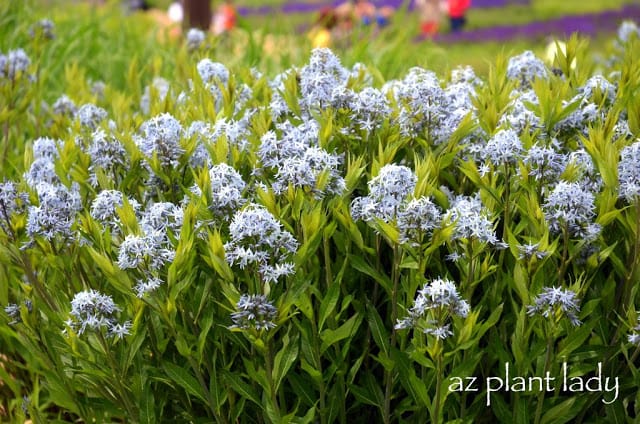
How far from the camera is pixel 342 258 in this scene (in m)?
2.72

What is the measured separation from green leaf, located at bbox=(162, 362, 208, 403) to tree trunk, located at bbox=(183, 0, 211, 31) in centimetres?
681

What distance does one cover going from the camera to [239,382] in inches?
99.8

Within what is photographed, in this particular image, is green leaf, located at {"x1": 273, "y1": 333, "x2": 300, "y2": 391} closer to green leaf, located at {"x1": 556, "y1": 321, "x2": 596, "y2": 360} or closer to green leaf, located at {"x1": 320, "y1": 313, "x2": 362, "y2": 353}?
green leaf, located at {"x1": 320, "y1": 313, "x2": 362, "y2": 353}

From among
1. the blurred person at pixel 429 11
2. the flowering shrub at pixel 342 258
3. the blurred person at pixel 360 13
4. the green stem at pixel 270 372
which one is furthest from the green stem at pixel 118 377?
the blurred person at pixel 429 11

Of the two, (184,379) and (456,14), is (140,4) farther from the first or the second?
(184,379)

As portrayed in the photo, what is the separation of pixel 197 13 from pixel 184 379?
23.3ft

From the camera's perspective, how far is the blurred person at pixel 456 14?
18731 mm

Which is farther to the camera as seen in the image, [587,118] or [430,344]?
[587,118]

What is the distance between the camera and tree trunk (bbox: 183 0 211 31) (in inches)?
352

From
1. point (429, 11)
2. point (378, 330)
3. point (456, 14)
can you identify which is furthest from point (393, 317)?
point (456, 14)

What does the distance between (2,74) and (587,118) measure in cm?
297

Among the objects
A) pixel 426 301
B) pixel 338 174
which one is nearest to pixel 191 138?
pixel 338 174

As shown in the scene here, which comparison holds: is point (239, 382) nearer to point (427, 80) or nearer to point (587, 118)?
point (427, 80)

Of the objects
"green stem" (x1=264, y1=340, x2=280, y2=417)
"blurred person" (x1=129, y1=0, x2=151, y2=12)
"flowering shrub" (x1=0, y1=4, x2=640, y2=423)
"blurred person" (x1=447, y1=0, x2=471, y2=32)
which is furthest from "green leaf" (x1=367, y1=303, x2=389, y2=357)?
"blurred person" (x1=129, y1=0, x2=151, y2=12)
